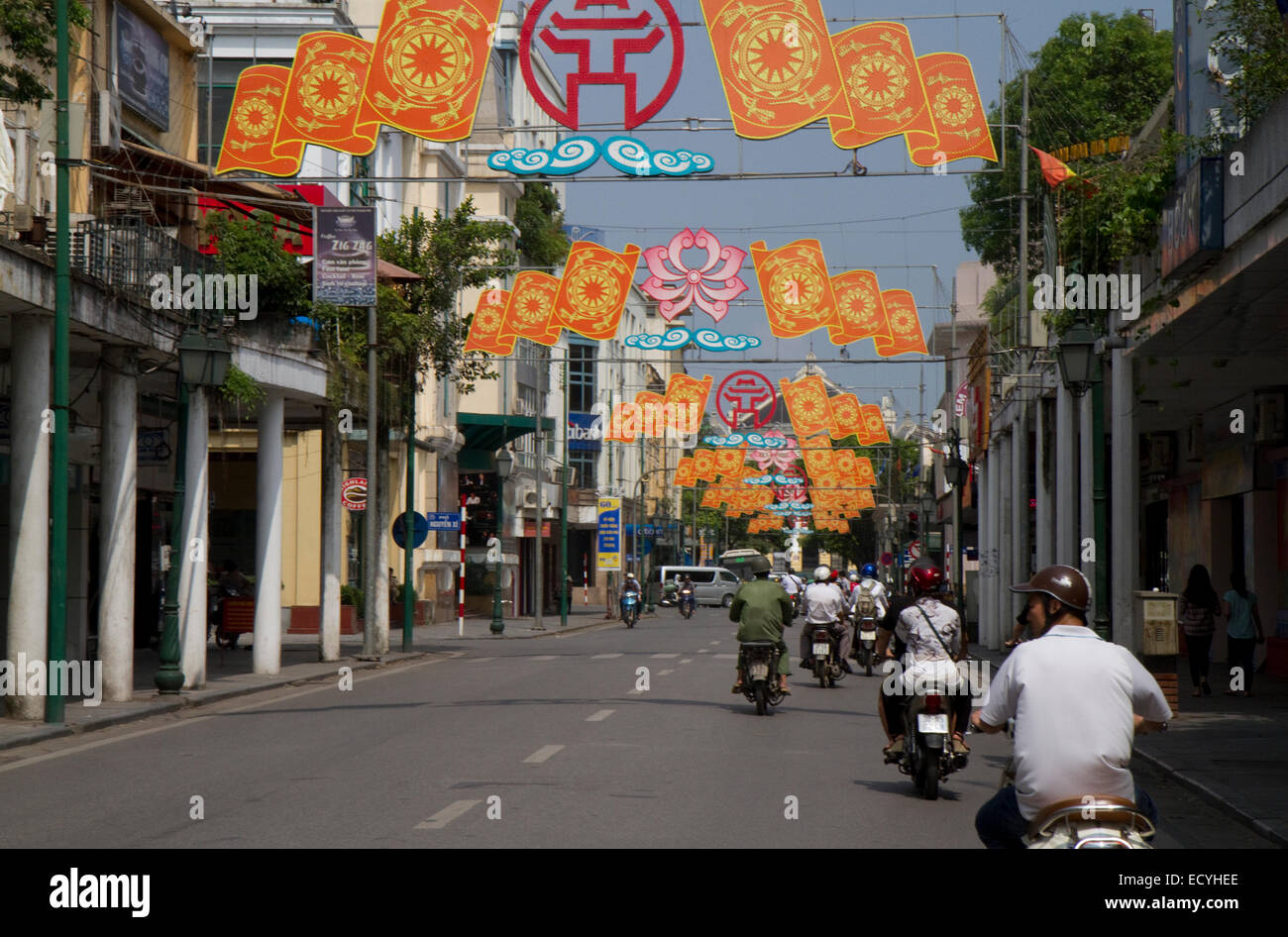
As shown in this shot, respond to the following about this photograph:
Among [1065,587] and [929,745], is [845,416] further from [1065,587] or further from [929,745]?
[1065,587]

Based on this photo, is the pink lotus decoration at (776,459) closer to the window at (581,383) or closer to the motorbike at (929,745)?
the window at (581,383)

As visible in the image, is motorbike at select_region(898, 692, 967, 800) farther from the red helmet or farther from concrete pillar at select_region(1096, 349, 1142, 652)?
concrete pillar at select_region(1096, 349, 1142, 652)

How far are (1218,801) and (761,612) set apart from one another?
23.4 ft

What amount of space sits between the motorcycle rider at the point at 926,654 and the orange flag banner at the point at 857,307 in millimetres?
12173

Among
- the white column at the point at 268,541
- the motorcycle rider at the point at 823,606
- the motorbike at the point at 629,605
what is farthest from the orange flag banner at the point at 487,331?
the motorbike at the point at 629,605

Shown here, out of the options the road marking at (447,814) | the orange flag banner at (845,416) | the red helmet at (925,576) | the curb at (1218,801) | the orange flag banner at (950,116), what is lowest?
the curb at (1218,801)

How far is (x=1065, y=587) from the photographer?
21.1ft

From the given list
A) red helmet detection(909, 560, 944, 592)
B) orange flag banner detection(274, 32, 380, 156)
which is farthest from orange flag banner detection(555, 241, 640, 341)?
red helmet detection(909, 560, 944, 592)

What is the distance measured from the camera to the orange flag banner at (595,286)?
24.7 metres

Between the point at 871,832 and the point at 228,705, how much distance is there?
12.8m

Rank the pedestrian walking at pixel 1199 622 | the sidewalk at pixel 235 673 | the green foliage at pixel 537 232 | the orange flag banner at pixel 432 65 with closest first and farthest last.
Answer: the sidewalk at pixel 235 673, the orange flag banner at pixel 432 65, the pedestrian walking at pixel 1199 622, the green foliage at pixel 537 232

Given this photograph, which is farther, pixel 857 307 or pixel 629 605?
pixel 629 605

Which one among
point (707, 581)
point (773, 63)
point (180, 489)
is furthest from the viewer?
point (707, 581)

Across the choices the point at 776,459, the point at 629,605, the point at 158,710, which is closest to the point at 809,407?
the point at 629,605
